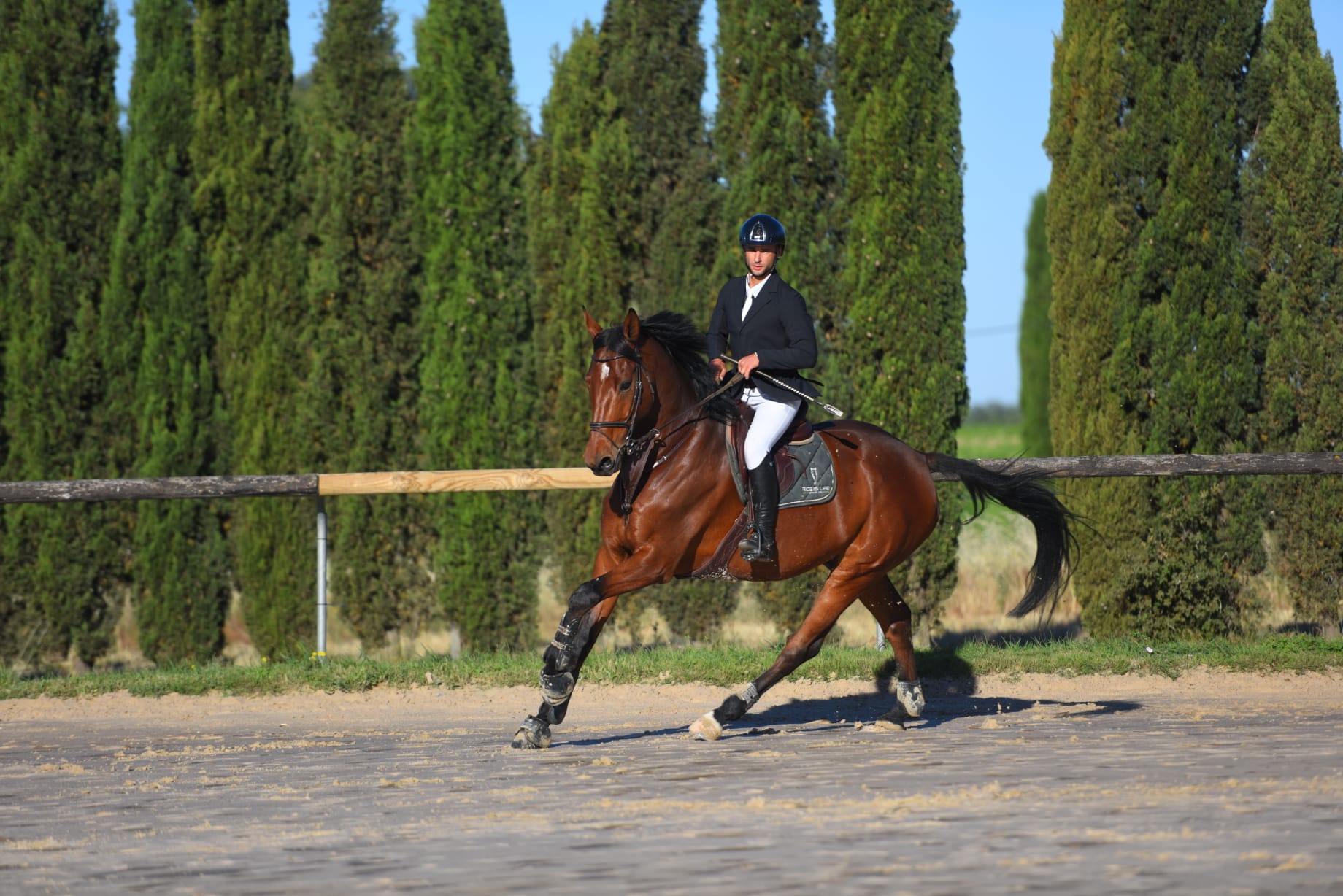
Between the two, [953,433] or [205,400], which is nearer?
[953,433]

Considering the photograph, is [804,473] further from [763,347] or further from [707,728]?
[707,728]

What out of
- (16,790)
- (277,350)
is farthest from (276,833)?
(277,350)

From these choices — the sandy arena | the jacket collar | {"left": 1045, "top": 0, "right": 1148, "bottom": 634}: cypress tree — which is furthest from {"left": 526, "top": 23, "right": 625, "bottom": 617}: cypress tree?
the jacket collar

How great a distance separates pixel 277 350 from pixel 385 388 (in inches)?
41.6

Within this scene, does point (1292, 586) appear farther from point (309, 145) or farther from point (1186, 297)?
point (309, 145)

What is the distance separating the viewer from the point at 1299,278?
11.7m

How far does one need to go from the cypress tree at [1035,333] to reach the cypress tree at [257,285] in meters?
24.9

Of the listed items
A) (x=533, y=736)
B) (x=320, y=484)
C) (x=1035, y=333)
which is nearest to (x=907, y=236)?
(x=320, y=484)

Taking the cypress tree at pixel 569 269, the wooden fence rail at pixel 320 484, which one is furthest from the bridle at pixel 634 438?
the cypress tree at pixel 569 269

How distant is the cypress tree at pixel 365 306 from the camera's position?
12859 millimetres

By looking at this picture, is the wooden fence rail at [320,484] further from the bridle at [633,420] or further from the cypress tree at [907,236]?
the bridle at [633,420]

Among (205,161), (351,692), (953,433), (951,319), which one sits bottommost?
(351,692)

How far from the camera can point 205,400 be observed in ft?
43.0

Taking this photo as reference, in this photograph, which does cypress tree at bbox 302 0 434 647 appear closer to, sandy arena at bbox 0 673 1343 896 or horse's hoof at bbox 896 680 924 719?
sandy arena at bbox 0 673 1343 896
